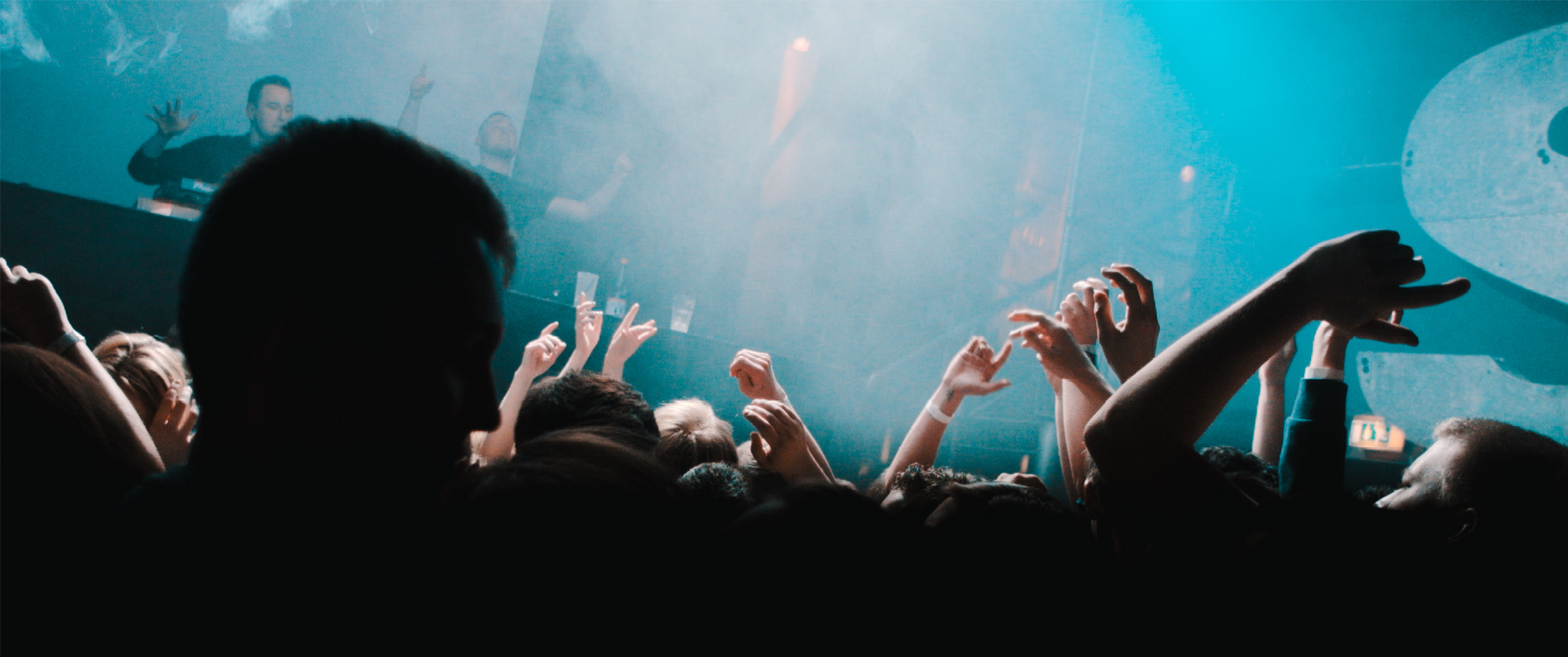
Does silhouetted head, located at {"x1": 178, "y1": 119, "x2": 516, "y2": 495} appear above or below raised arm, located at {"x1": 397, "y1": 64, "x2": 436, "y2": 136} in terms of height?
below

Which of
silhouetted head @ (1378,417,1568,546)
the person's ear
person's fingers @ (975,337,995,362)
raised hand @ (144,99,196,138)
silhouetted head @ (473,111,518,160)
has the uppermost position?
silhouetted head @ (473,111,518,160)

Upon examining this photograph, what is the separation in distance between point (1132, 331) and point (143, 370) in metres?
2.19

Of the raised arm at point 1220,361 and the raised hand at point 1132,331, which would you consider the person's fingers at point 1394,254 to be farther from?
the raised hand at point 1132,331

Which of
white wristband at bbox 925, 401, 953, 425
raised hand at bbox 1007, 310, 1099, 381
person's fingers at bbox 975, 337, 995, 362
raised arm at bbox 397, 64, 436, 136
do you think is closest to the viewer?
raised hand at bbox 1007, 310, 1099, 381

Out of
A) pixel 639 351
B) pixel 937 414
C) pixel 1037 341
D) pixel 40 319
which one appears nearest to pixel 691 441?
pixel 937 414

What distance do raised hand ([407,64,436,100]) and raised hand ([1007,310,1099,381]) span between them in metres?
3.90

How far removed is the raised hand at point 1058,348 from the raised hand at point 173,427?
1.76m

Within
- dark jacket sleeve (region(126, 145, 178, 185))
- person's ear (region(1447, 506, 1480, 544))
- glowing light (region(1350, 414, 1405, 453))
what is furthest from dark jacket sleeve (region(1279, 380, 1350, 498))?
dark jacket sleeve (region(126, 145, 178, 185))

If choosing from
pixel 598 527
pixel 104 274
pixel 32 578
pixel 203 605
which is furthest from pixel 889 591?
pixel 104 274

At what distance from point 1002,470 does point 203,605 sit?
151 inches

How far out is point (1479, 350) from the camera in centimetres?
313

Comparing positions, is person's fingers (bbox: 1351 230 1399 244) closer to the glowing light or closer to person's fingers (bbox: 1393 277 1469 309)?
person's fingers (bbox: 1393 277 1469 309)

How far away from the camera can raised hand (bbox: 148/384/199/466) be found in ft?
4.40

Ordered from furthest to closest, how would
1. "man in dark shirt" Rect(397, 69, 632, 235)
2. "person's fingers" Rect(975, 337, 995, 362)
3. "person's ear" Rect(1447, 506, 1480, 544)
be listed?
"man in dark shirt" Rect(397, 69, 632, 235) → "person's fingers" Rect(975, 337, 995, 362) → "person's ear" Rect(1447, 506, 1480, 544)
